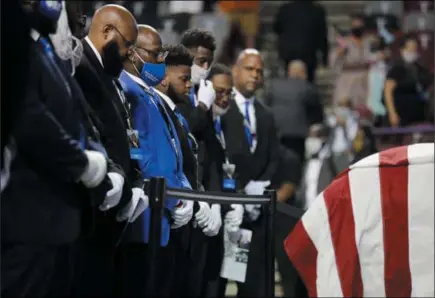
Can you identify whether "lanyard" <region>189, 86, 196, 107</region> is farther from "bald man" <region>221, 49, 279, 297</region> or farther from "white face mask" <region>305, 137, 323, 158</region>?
"white face mask" <region>305, 137, 323, 158</region>

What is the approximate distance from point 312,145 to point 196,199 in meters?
9.88

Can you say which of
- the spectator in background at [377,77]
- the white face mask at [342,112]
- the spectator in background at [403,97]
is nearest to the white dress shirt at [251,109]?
the white face mask at [342,112]

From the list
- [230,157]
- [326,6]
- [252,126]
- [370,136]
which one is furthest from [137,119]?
[326,6]

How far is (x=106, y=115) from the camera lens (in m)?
7.46

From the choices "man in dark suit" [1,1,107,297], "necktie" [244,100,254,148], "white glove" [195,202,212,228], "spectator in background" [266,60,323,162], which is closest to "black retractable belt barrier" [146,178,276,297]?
"white glove" [195,202,212,228]

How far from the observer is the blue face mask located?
28.5 feet

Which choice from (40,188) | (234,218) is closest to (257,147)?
(234,218)

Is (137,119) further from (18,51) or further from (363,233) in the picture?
(18,51)

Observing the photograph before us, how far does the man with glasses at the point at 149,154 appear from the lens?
7957mm

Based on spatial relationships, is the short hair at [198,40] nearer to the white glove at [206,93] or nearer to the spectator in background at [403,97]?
the white glove at [206,93]

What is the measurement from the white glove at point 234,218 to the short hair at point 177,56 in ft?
4.31

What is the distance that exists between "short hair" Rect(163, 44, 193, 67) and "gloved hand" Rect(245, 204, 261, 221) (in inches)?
61.5

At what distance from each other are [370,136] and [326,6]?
321 inches

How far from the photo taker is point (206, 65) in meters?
10.7
